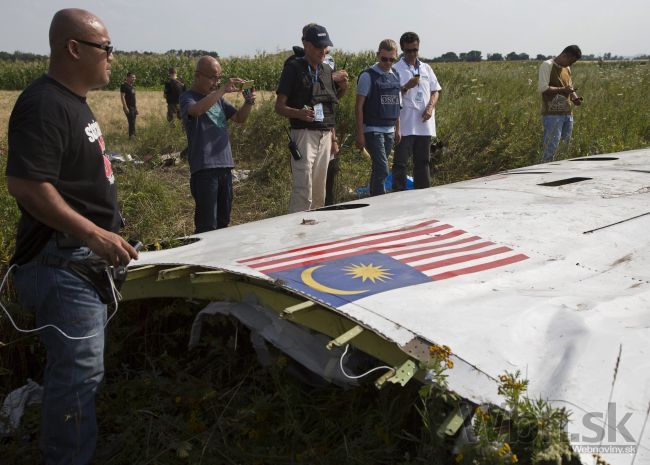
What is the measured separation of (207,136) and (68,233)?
2.40m

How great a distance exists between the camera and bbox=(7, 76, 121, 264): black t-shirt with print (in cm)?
198

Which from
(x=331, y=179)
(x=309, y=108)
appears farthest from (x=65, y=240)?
(x=331, y=179)

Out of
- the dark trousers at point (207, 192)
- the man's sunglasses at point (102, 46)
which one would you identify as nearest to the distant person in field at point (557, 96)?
the dark trousers at point (207, 192)

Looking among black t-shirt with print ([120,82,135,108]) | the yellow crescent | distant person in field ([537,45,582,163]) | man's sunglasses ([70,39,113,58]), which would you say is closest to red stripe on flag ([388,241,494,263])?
the yellow crescent

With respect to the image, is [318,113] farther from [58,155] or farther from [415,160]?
[58,155]

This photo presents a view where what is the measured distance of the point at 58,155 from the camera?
79.9 inches

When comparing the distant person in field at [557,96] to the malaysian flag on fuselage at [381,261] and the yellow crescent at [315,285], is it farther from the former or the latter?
the yellow crescent at [315,285]

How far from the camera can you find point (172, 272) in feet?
8.80

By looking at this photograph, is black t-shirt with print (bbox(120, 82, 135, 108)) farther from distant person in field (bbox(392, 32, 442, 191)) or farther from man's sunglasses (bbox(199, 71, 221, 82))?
man's sunglasses (bbox(199, 71, 221, 82))

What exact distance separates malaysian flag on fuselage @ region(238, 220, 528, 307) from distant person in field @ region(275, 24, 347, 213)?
2.12m

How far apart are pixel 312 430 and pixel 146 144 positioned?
846 cm

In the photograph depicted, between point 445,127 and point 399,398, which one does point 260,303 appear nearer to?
point 399,398

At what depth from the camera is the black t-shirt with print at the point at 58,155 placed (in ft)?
6.49

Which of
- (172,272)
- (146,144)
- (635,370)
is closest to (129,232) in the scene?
(172,272)
